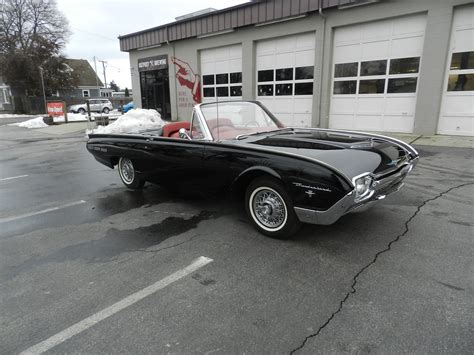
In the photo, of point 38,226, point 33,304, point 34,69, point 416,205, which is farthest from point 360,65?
point 34,69

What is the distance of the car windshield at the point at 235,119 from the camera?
13.8 feet

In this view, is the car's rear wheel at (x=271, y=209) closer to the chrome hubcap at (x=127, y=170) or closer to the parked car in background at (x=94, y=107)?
the chrome hubcap at (x=127, y=170)

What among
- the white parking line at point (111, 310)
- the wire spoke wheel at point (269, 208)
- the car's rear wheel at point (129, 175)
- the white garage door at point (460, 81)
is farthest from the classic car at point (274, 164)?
the white garage door at point (460, 81)

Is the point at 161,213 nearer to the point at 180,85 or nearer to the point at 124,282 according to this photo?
the point at 124,282

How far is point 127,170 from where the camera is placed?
575 centimetres

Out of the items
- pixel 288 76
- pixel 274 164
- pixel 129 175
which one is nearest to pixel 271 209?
pixel 274 164

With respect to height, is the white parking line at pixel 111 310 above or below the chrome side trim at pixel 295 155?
below

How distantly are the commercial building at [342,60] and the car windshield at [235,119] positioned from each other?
8.06 meters

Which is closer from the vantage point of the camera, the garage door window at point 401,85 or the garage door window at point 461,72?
the garage door window at point 461,72

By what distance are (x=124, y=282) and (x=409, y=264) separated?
8.42 feet

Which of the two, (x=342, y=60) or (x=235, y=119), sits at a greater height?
(x=342, y=60)

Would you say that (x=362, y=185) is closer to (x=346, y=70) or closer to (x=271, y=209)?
(x=271, y=209)

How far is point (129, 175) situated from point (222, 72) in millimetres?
11717

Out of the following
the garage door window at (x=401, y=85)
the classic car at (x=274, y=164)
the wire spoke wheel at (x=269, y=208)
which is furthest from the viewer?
the garage door window at (x=401, y=85)
